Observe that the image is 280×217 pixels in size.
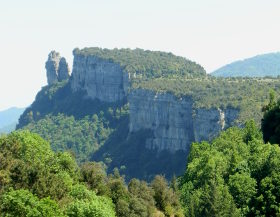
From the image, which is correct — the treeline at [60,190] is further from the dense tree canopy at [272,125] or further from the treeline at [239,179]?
the dense tree canopy at [272,125]

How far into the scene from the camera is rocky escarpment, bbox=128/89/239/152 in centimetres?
15843

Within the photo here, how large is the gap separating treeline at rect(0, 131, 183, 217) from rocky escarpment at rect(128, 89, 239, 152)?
283 ft

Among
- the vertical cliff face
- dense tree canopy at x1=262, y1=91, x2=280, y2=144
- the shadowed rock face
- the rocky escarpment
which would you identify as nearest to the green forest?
dense tree canopy at x1=262, y1=91, x2=280, y2=144

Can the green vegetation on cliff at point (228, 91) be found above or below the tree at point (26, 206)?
above

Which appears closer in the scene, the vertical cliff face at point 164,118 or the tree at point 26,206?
the tree at point 26,206

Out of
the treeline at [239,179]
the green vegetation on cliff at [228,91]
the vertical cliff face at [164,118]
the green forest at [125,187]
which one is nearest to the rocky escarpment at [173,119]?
the vertical cliff face at [164,118]

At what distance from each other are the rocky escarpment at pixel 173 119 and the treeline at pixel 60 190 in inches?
3400

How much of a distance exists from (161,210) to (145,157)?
126m

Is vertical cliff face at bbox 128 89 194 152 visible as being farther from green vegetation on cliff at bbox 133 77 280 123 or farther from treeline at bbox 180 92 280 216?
treeline at bbox 180 92 280 216

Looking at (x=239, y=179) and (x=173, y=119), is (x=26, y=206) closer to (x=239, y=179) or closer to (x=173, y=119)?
(x=239, y=179)

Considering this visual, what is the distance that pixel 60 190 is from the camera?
5200cm

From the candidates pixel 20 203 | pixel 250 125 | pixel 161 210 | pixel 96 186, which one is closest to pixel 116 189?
pixel 96 186

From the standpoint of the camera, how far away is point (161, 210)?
227 ft

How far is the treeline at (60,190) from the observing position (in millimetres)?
43656
